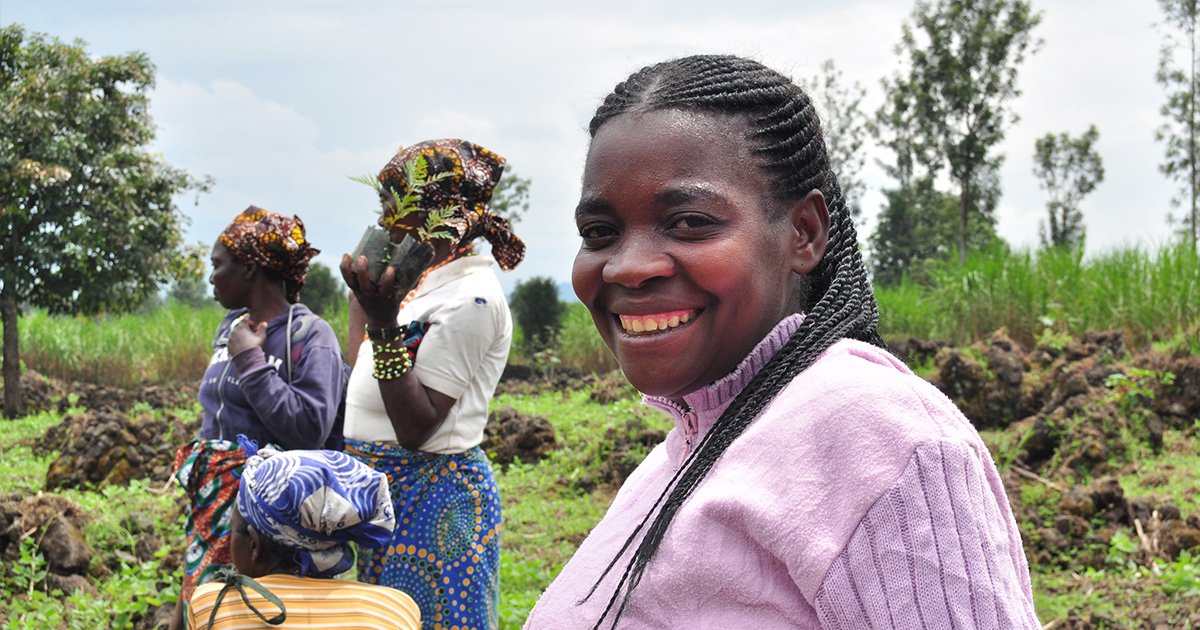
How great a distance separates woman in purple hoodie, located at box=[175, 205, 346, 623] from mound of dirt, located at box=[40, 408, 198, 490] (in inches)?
205

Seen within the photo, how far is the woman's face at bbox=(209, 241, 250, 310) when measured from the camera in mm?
3748

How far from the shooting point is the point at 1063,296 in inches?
449

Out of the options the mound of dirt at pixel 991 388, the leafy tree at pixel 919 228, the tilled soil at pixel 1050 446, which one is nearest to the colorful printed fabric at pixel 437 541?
the tilled soil at pixel 1050 446

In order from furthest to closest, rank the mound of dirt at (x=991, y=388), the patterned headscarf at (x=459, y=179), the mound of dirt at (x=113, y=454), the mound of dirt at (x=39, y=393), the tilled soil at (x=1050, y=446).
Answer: the mound of dirt at (x=39, y=393)
the mound of dirt at (x=991, y=388)
the mound of dirt at (x=113, y=454)
the tilled soil at (x=1050, y=446)
the patterned headscarf at (x=459, y=179)

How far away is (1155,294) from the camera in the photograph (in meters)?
10.3

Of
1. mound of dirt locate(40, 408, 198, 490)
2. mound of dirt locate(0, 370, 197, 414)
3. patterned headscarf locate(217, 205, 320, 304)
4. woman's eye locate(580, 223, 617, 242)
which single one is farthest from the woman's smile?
mound of dirt locate(0, 370, 197, 414)

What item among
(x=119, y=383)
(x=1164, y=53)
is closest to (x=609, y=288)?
(x=119, y=383)

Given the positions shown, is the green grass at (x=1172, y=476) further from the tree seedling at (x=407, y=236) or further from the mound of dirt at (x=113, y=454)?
the mound of dirt at (x=113, y=454)

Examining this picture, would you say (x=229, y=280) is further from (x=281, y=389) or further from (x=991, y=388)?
(x=991, y=388)

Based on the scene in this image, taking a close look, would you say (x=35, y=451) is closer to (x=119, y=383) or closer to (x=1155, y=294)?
(x=119, y=383)

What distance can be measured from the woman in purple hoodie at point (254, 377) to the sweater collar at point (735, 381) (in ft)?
7.61

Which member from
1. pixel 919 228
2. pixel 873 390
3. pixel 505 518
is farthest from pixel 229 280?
pixel 919 228

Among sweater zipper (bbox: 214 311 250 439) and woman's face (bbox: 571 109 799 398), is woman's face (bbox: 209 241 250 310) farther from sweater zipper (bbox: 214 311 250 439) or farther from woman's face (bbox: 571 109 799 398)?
woman's face (bbox: 571 109 799 398)

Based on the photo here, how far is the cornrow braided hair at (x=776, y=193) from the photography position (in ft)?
4.03
